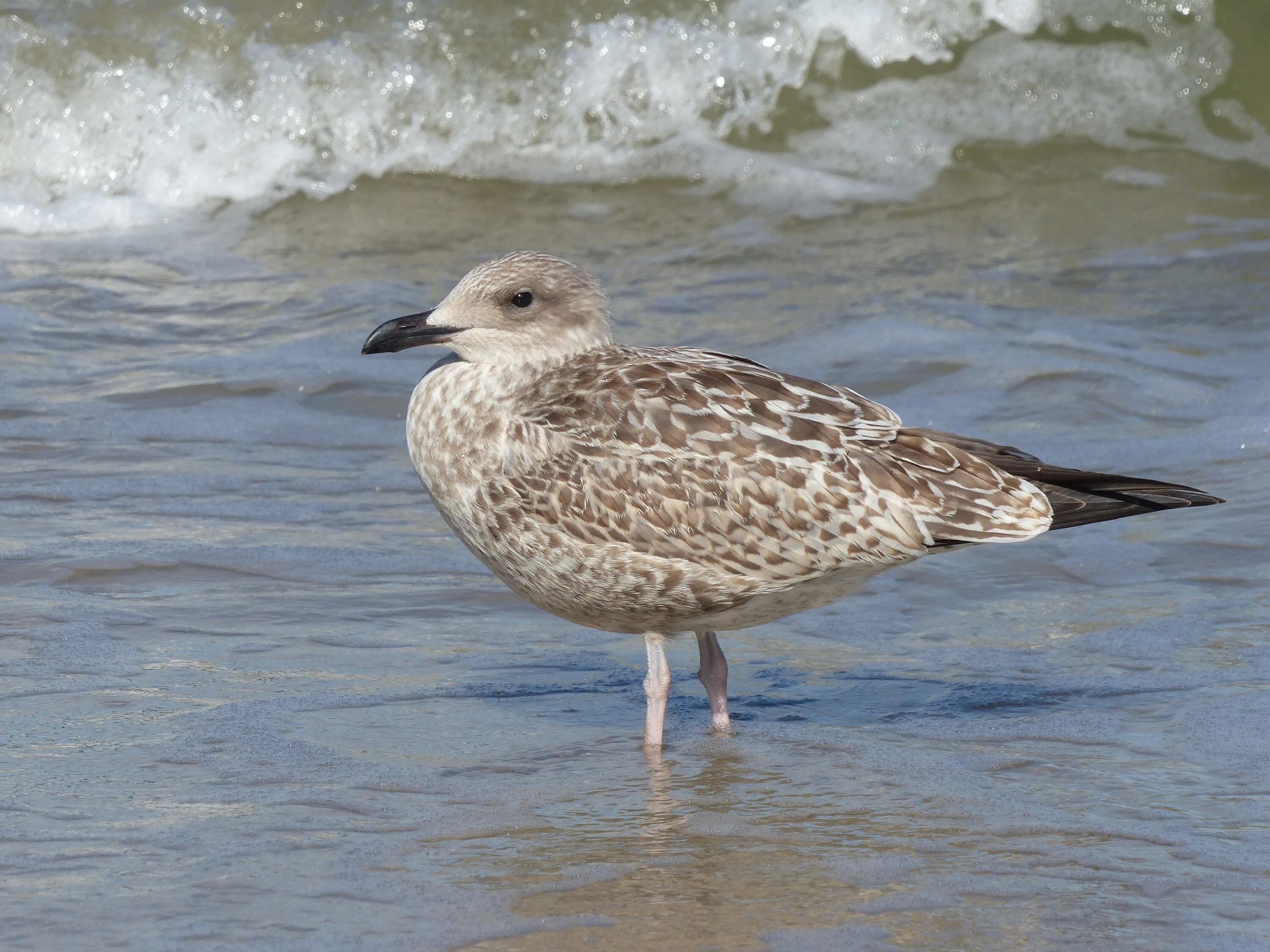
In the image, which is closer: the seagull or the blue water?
the blue water

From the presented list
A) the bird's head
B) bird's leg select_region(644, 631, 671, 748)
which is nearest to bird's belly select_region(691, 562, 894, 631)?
bird's leg select_region(644, 631, 671, 748)

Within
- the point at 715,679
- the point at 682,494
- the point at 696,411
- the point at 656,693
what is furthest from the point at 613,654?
the point at 696,411

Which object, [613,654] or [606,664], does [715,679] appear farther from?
[613,654]

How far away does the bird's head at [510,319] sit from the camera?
19.6ft

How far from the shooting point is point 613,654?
6.84 metres

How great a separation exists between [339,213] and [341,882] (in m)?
10.0

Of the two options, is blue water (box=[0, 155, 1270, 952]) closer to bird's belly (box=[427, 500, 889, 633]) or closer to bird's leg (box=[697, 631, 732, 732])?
bird's leg (box=[697, 631, 732, 732])

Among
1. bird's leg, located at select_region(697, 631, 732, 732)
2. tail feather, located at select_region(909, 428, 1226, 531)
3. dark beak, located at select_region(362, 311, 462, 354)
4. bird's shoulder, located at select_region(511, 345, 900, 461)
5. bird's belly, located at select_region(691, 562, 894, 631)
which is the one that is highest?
dark beak, located at select_region(362, 311, 462, 354)

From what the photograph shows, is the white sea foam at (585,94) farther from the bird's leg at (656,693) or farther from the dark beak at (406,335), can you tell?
the bird's leg at (656,693)

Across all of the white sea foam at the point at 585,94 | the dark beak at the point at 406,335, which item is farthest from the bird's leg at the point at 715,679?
the white sea foam at the point at 585,94

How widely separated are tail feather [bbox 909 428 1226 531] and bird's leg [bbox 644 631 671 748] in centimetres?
114

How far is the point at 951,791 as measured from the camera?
523 cm

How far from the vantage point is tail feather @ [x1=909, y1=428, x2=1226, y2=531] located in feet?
19.0

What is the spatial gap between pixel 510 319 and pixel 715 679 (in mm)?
1379
